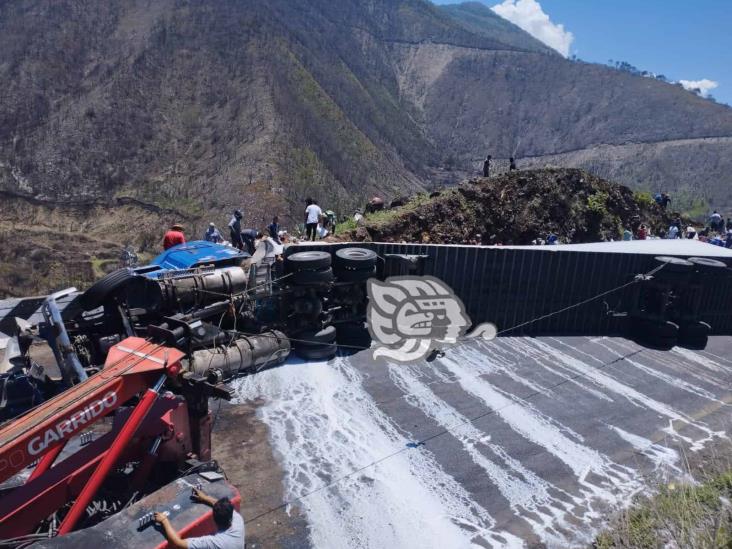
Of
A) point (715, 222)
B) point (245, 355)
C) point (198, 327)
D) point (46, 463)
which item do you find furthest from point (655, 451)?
point (715, 222)

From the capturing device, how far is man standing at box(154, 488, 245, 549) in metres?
4.23

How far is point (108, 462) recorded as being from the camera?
15.8ft

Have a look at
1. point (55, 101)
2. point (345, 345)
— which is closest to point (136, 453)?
point (345, 345)

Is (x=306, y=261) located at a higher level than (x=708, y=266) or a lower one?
lower

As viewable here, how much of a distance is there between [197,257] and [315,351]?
9.26 feet

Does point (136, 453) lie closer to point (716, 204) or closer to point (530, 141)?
point (716, 204)

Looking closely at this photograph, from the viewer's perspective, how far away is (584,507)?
6.55 m

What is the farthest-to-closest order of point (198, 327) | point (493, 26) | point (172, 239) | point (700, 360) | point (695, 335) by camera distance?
point (493, 26), point (695, 335), point (700, 360), point (172, 239), point (198, 327)

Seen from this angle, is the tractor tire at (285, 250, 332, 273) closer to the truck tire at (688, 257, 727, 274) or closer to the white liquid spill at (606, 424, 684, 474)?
the white liquid spill at (606, 424, 684, 474)

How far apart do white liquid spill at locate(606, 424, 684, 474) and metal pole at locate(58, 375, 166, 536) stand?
6912mm

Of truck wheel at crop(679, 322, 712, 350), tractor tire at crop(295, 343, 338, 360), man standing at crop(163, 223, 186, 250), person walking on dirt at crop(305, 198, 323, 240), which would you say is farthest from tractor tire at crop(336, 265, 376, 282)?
truck wheel at crop(679, 322, 712, 350)

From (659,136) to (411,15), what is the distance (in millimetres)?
48797

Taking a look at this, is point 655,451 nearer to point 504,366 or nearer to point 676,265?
point 504,366

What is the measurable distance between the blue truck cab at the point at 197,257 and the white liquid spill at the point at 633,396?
22.5 ft
